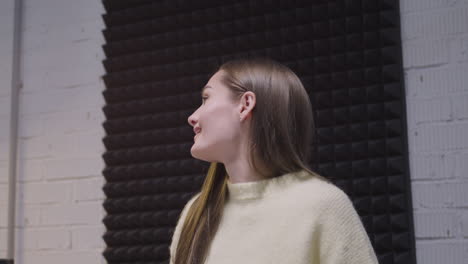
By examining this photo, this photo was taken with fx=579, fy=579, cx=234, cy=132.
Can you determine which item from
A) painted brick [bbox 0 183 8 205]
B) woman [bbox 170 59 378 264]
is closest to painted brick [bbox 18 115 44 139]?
painted brick [bbox 0 183 8 205]

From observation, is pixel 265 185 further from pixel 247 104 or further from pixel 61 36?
pixel 61 36

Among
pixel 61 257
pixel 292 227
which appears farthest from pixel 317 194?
pixel 61 257

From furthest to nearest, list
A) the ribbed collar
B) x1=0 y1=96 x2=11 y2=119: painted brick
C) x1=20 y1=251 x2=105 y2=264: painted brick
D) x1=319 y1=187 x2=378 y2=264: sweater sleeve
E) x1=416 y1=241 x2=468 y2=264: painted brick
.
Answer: x1=0 y1=96 x2=11 y2=119: painted brick, x1=20 y1=251 x2=105 y2=264: painted brick, x1=416 y1=241 x2=468 y2=264: painted brick, the ribbed collar, x1=319 y1=187 x2=378 y2=264: sweater sleeve

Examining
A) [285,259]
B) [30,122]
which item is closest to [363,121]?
[285,259]

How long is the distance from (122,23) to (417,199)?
1.31 metres

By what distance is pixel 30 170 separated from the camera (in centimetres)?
238

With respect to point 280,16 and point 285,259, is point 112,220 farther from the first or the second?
point 285,259

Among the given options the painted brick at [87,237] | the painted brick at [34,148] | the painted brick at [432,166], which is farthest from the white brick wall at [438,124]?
the painted brick at [34,148]

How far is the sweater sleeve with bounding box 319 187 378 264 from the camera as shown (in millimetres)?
1192

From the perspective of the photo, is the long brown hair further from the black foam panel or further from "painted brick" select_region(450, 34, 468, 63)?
"painted brick" select_region(450, 34, 468, 63)

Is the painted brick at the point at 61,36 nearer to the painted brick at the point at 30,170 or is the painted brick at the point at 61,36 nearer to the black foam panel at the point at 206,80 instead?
the black foam panel at the point at 206,80

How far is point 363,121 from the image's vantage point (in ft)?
5.97

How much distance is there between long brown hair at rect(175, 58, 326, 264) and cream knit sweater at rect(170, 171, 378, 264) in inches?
1.2

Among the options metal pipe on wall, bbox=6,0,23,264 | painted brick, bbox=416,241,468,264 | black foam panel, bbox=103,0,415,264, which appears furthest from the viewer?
metal pipe on wall, bbox=6,0,23,264
